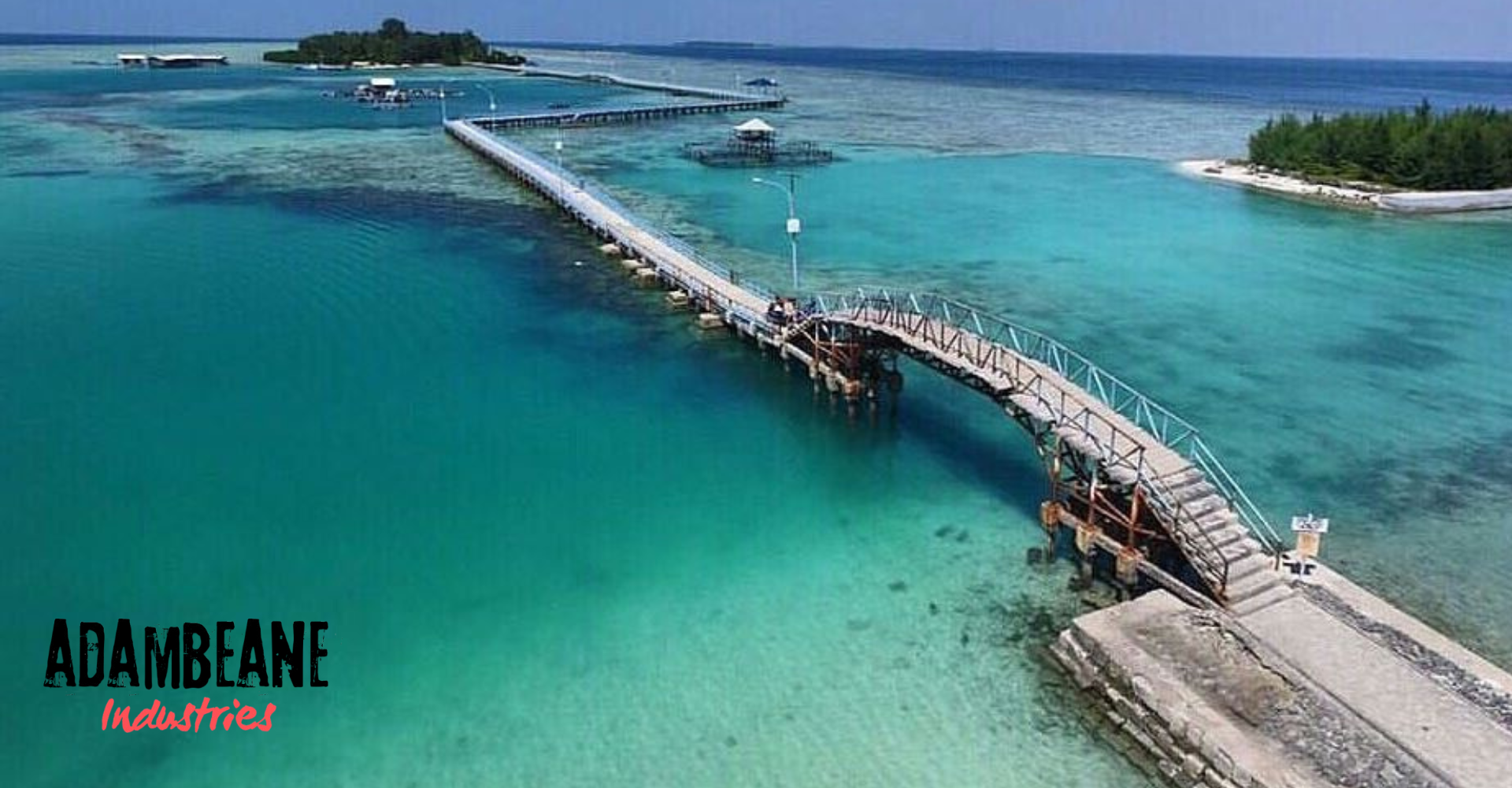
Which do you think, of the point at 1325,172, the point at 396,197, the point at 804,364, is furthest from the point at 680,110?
the point at 804,364

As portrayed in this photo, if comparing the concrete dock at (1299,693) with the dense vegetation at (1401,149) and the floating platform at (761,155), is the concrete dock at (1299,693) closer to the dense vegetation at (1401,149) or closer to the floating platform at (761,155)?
the dense vegetation at (1401,149)

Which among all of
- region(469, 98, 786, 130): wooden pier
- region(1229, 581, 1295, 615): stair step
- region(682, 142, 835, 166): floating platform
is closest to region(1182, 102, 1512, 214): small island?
region(682, 142, 835, 166): floating platform

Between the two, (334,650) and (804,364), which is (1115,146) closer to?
(804,364)

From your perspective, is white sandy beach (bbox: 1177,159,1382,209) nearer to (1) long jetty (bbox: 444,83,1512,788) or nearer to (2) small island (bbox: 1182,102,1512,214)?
(2) small island (bbox: 1182,102,1512,214)

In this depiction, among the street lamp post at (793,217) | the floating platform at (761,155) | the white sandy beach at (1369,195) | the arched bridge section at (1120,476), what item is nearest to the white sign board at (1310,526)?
the arched bridge section at (1120,476)

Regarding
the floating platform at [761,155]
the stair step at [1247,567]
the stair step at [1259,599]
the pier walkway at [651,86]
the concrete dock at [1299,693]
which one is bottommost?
the concrete dock at [1299,693]

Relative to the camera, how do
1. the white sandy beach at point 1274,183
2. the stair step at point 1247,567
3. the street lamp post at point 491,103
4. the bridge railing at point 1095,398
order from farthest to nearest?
1. the street lamp post at point 491,103
2. the white sandy beach at point 1274,183
3. the bridge railing at point 1095,398
4. the stair step at point 1247,567
